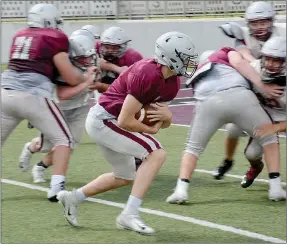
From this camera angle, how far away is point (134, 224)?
17.5ft

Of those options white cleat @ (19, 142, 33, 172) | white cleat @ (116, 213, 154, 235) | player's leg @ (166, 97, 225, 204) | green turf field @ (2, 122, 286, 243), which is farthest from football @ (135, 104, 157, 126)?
white cleat @ (19, 142, 33, 172)

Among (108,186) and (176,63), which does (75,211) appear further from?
(176,63)

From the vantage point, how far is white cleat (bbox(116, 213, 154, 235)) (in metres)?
5.34

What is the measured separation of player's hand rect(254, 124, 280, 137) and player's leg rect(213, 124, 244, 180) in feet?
2.64

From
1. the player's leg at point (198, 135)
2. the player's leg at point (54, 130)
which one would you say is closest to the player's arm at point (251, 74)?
the player's leg at point (198, 135)

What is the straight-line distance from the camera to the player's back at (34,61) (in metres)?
6.49

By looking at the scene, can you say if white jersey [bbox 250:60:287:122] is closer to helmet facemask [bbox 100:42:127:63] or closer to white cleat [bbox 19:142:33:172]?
helmet facemask [bbox 100:42:127:63]

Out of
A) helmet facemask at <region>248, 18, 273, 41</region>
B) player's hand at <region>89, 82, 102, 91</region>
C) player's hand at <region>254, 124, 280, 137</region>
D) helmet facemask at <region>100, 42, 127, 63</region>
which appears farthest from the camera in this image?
helmet facemask at <region>100, 42, 127, 63</region>

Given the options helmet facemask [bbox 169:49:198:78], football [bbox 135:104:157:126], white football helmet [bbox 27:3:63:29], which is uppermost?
white football helmet [bbox 27:3:63:29]

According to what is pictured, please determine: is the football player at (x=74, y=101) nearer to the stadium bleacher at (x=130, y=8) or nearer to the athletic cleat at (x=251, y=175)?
the athletic cleat at (x=251, y=175)

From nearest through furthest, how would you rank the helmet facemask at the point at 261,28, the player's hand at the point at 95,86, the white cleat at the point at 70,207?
the white cleat at the point at 70,207
the helmet facemask at the point at 261,28
the player's hand at the point at 95,86

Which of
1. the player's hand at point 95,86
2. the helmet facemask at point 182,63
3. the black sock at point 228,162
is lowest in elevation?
the black sock at point 228,162

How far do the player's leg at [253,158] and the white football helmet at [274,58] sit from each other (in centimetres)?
70

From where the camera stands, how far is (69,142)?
6629 mm
